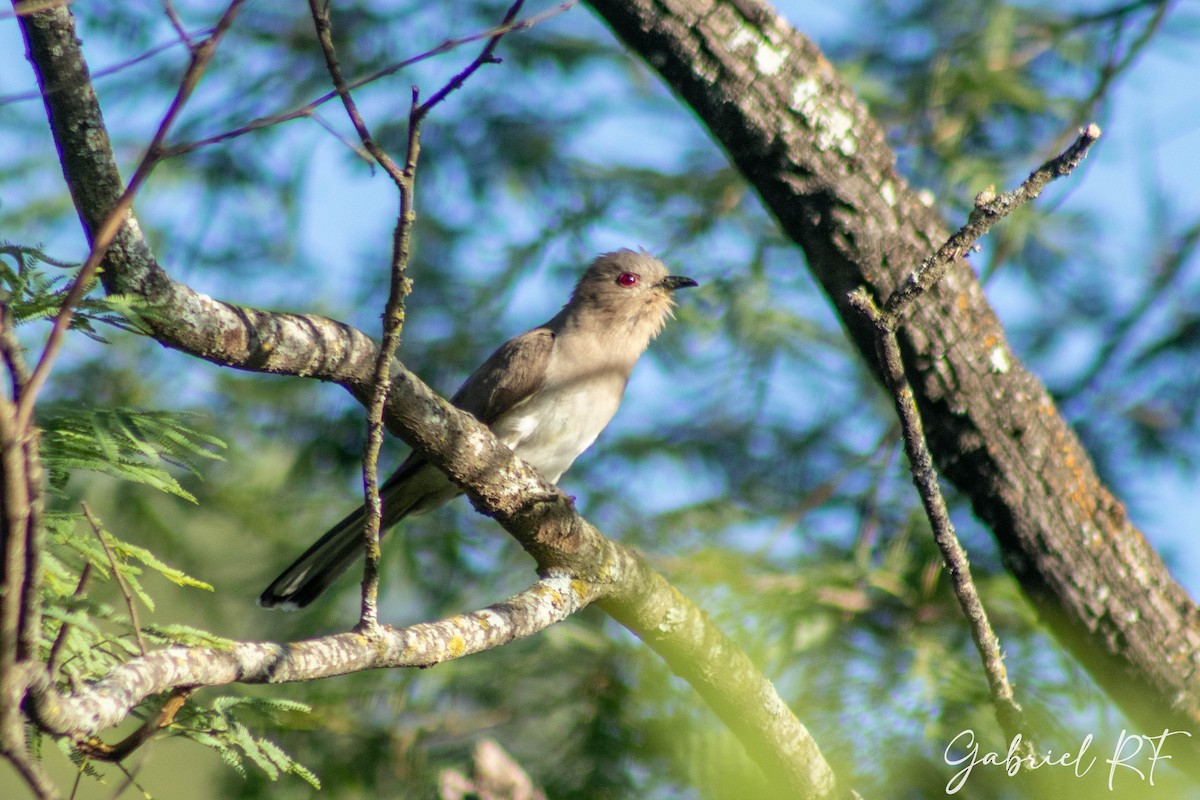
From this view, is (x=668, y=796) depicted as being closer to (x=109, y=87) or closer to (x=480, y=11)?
(x=480, y=11)

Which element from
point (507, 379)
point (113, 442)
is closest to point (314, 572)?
point (507, 379)

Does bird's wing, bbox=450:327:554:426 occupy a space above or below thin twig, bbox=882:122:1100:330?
above

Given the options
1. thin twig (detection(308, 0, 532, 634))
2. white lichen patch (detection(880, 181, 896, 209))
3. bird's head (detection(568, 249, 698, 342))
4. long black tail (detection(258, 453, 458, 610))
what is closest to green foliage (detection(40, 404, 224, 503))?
thin twig (detection(308, 0, 532, 634))

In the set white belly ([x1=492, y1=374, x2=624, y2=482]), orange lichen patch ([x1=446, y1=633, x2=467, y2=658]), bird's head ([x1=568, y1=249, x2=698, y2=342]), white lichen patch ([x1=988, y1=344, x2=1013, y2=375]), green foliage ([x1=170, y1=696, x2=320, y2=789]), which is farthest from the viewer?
bird's head ([x1=568, y1=249, x2=698, y2=342])

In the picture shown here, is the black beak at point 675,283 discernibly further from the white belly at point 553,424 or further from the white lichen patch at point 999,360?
the white lichen patch at point 999,360

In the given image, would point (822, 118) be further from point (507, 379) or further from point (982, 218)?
point (507, 379)

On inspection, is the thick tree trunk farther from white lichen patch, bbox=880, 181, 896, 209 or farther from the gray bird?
the gray bird

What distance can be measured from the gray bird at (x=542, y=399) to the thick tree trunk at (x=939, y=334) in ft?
4.52

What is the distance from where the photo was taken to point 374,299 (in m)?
5.74

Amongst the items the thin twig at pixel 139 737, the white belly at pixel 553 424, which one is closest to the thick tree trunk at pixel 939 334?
the white belly at pixel 553 424

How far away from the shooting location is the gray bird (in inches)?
174

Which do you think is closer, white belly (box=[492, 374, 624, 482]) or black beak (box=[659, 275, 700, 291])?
white belly (box=[492, 374, 624, 482])

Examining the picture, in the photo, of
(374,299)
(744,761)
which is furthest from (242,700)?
(374,299)

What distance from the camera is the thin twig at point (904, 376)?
2.49 metres
